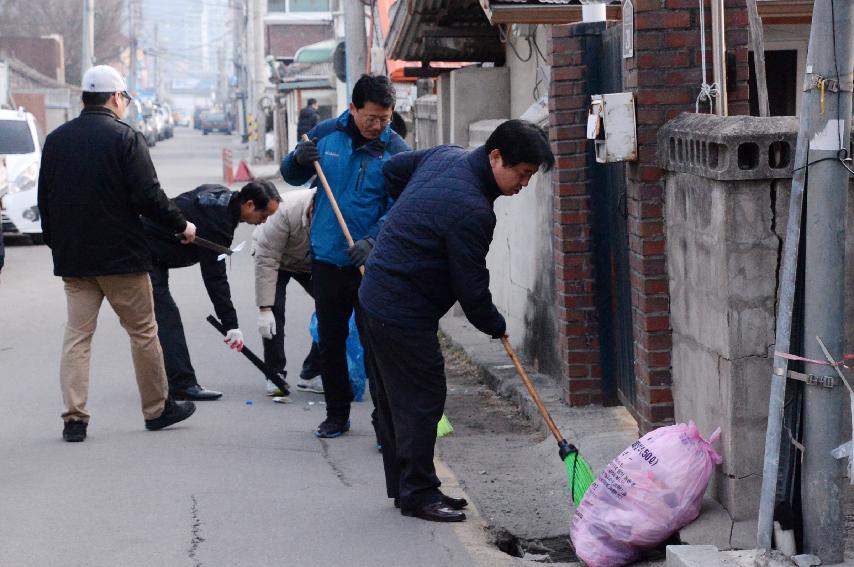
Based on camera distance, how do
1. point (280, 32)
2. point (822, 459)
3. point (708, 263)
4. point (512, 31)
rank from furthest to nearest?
point (280, 32)
point (512, 31)
point (708, 263)
point (822, 459)

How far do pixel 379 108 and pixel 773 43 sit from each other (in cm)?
376

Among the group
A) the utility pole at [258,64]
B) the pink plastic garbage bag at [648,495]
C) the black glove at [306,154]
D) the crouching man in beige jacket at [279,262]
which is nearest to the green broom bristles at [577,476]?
the pink plastic garbage bag at [648,495]

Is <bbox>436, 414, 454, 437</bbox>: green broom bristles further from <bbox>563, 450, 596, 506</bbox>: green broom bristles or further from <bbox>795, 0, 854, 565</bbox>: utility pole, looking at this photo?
<bbox>795, 0, 854, 565</bbox>: utility pole

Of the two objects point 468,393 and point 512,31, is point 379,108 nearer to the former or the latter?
point 468,393

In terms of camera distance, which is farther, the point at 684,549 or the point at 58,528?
the point at 58,528

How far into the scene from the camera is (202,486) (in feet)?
20.7

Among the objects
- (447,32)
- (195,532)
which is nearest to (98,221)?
(195,532)

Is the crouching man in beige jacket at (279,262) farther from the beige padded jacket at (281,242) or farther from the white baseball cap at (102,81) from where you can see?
the white baseball cap at (102,81)

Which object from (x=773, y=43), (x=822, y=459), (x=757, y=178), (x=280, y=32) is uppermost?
(x=280, y=32)

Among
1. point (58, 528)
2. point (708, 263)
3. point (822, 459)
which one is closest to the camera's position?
point (822, 459)

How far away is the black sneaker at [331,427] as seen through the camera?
291 inches

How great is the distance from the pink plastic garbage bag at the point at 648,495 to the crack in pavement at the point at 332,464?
1.68 metres

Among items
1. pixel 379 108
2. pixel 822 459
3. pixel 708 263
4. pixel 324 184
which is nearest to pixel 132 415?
pixel 324 184

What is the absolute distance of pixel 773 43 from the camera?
9242 mm
